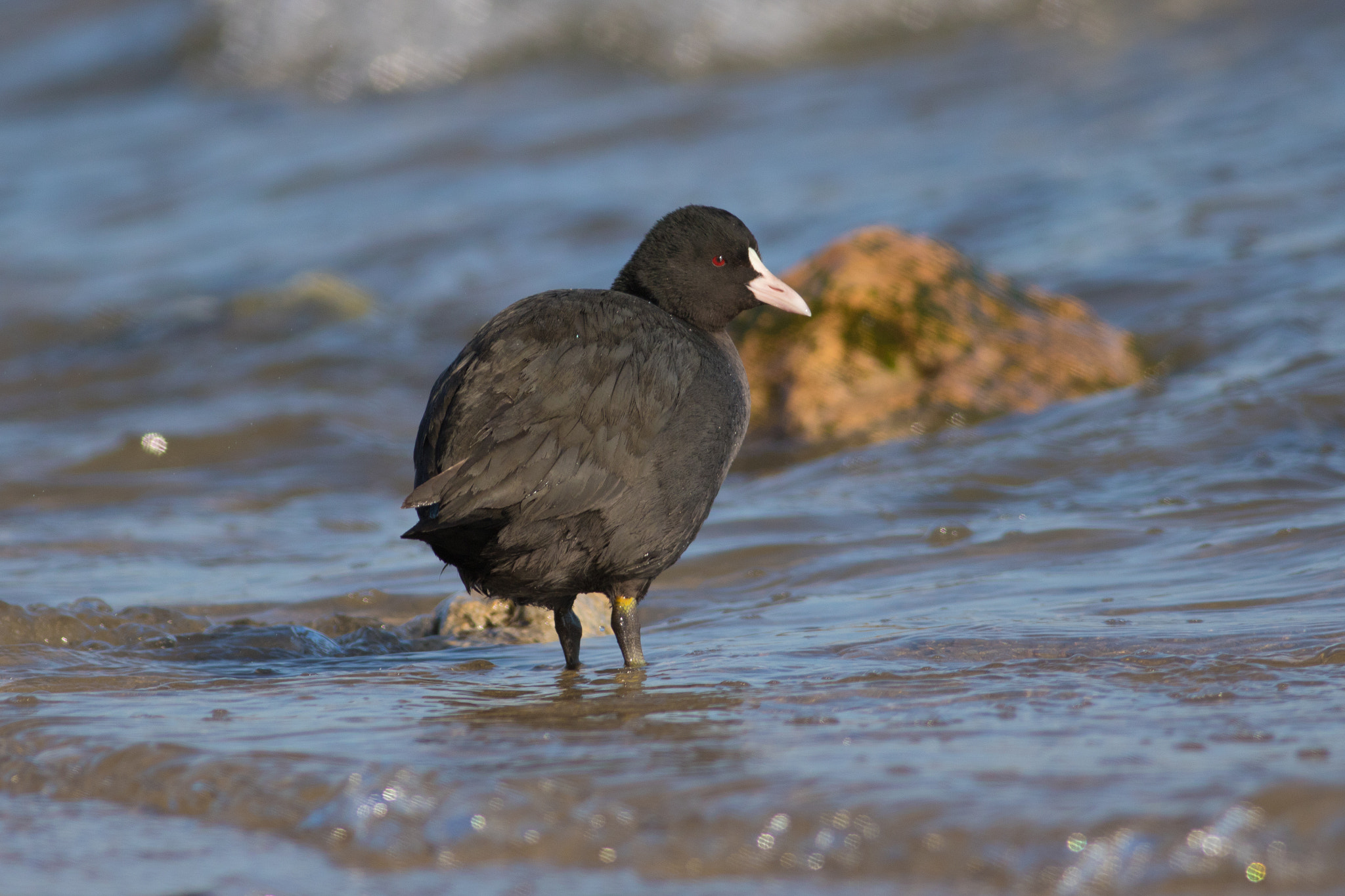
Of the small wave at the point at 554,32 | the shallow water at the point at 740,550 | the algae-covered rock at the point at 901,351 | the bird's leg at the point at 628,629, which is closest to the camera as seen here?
the shallow water at the point at 740,550

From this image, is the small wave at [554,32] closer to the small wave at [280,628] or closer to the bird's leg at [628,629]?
the small wave at [280,628]

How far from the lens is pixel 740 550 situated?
637cm

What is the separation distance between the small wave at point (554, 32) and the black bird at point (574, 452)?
14790 millimetres

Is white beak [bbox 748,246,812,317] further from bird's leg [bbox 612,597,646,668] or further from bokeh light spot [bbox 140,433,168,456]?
bokeh light spot [bbox 140,433,168,456]

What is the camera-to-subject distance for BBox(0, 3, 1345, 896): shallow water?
10.3ft

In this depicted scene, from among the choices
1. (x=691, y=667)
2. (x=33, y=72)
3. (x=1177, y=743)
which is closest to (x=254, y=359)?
(x=691, y=667)

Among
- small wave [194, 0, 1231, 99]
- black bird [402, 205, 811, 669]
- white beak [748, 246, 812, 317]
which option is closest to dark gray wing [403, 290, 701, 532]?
black bird [402, 205, 811, 669]

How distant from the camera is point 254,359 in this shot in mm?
10891

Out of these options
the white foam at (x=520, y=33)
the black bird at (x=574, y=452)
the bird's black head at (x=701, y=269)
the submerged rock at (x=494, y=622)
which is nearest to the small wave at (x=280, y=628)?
the submerged rock at (x=494, y=622)

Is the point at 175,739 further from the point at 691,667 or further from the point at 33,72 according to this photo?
the point at 33,72

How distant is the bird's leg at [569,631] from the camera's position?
484 cm

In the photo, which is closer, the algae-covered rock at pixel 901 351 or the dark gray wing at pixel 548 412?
the dark gray wing at pixel 548 412

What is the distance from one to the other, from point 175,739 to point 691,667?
1642 millimetres

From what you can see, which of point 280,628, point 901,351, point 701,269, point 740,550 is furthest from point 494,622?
point 901,351
